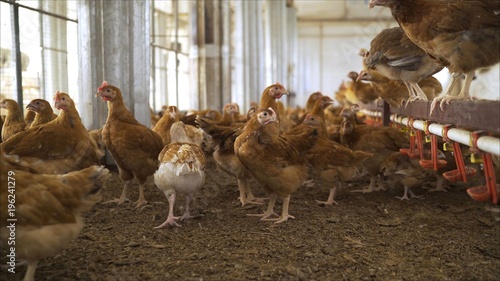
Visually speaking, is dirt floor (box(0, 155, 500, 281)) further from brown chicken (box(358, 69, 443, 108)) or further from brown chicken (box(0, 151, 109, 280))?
brown chicken (box(358, 69, 443, 108))

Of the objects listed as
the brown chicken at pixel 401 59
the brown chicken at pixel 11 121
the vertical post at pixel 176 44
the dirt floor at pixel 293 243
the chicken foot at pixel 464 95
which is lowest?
the dirt floor at pixel 293 243

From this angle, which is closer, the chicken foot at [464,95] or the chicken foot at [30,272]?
the chicken foot at [30,272]

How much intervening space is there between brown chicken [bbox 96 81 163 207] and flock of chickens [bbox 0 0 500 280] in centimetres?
1

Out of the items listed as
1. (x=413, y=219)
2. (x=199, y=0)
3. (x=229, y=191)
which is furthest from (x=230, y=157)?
(x=199, y=0)

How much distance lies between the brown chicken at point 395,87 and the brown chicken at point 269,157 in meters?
1.66

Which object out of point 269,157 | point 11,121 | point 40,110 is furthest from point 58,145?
point 269,157

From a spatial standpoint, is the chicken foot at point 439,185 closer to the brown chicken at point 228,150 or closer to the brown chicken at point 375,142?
the brown chicken at point 375,142

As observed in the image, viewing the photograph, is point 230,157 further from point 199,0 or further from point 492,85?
point 492,85

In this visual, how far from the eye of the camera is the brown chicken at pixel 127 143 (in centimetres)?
448

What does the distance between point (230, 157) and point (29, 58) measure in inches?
134

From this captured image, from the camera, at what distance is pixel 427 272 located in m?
2.86

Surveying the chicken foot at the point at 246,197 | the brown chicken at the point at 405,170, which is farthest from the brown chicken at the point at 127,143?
the brown chicken at the point at 405,170

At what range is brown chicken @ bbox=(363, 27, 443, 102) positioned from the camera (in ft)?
13.9

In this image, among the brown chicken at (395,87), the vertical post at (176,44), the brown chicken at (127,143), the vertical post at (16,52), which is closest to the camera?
the brown chicken at (127,143)
